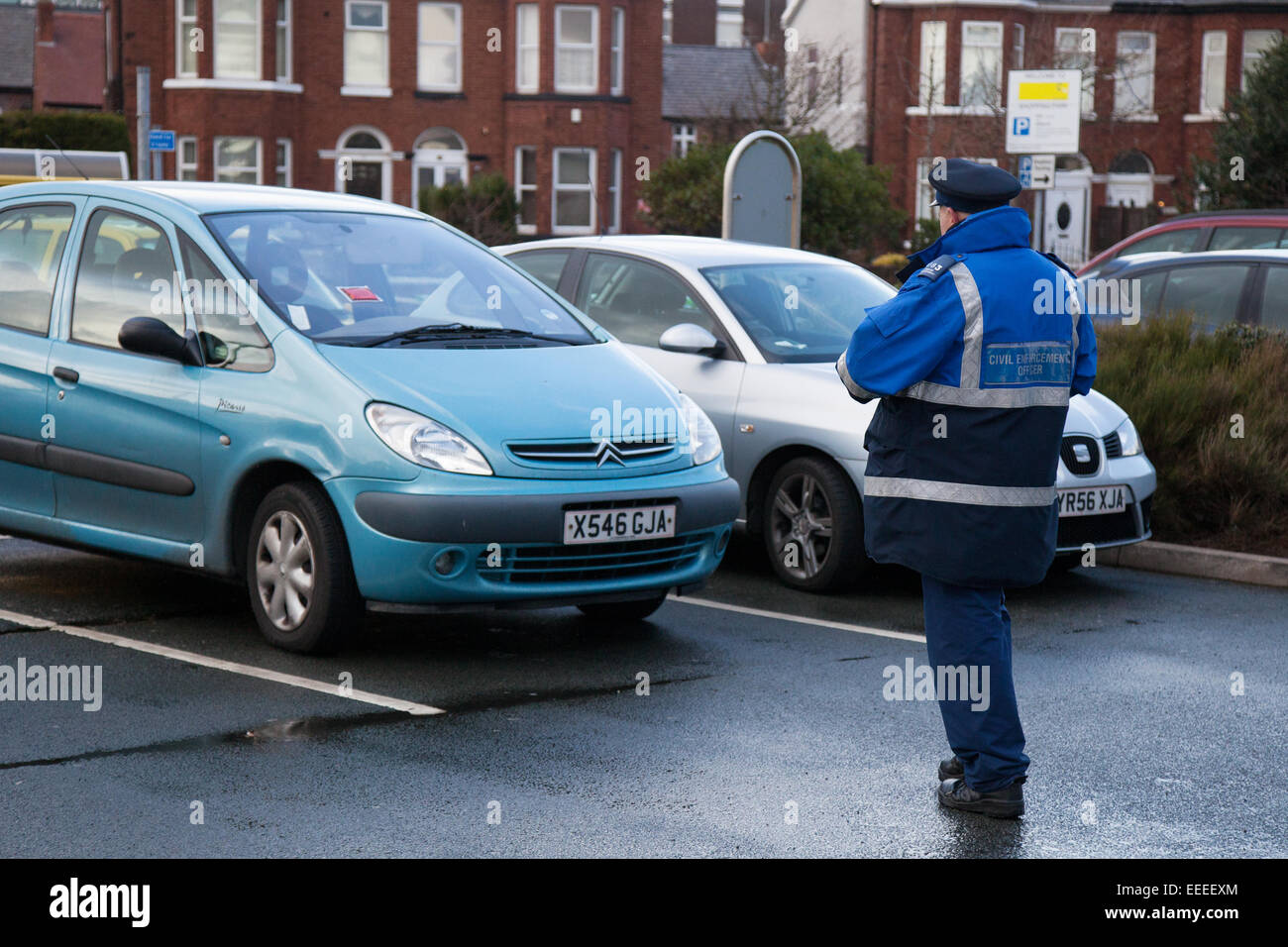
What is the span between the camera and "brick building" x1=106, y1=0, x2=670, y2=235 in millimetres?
41250

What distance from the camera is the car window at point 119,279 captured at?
7.18m

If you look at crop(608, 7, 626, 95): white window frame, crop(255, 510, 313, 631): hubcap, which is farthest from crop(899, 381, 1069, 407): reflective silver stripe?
crop(608, 7, 626, 95): white window frame

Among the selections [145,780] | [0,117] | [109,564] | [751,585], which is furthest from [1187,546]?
[0,117]

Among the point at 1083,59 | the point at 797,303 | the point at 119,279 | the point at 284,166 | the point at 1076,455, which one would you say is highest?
the point at 1083,59

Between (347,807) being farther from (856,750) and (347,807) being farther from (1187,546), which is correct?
(1187,546)

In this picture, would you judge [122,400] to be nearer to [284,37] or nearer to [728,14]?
[284,37]

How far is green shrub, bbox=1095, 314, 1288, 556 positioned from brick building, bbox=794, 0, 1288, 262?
33.7m

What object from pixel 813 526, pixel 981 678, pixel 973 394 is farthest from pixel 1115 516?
pixel 973 394

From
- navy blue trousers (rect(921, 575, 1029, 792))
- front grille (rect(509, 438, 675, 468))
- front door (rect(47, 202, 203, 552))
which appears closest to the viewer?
navy blue trousers (rect(921, 575, 1029, 792))

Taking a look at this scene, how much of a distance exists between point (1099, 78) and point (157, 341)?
4009cm

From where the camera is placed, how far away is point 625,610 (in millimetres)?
7520

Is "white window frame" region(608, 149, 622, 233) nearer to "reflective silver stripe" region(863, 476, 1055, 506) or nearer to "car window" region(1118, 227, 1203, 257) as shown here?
"car window" region(1118, 227, 1203, 257)

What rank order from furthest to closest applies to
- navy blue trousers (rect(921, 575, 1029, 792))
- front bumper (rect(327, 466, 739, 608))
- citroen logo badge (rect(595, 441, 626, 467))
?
1. citroen logo badge (rect(595, 441, 626, 467))
2. front bumper (rect(327, 466, 739, 608))
3. navy blue trousers (rect(921, 575, 1029, 792))
